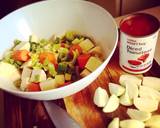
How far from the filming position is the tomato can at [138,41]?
2.35 ft

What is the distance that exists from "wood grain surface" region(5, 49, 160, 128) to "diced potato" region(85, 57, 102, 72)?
1.8 inches

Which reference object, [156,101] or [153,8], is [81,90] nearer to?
[156,101]

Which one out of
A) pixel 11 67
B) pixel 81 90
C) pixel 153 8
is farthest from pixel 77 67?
pixel 153 8

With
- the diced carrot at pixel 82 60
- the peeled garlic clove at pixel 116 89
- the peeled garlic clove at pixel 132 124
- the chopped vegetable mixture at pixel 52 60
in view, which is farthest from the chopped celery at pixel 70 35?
the peeled garlic clove at pixel 132 124

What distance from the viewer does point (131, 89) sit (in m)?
0.72

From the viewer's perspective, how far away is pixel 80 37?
861 mm

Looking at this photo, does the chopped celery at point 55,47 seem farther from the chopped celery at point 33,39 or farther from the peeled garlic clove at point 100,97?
the peeled garlic clove at point 100,97

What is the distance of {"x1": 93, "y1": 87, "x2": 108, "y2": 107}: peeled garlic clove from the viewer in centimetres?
70

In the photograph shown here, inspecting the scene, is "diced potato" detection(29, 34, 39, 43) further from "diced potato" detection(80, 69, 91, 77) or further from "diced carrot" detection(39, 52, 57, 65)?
"diced potato" detection(80, 69, 91, 77)

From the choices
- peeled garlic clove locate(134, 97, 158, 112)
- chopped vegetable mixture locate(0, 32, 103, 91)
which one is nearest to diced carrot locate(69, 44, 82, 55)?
chopped vegetable mixture locate(0, 32, 103, 91)

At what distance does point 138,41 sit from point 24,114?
32cm

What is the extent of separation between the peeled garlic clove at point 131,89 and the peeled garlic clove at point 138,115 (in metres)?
0.04

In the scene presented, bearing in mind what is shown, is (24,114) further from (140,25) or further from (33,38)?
(140,25)

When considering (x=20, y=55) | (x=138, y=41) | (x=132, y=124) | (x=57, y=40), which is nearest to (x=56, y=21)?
(x=57, y=40)
